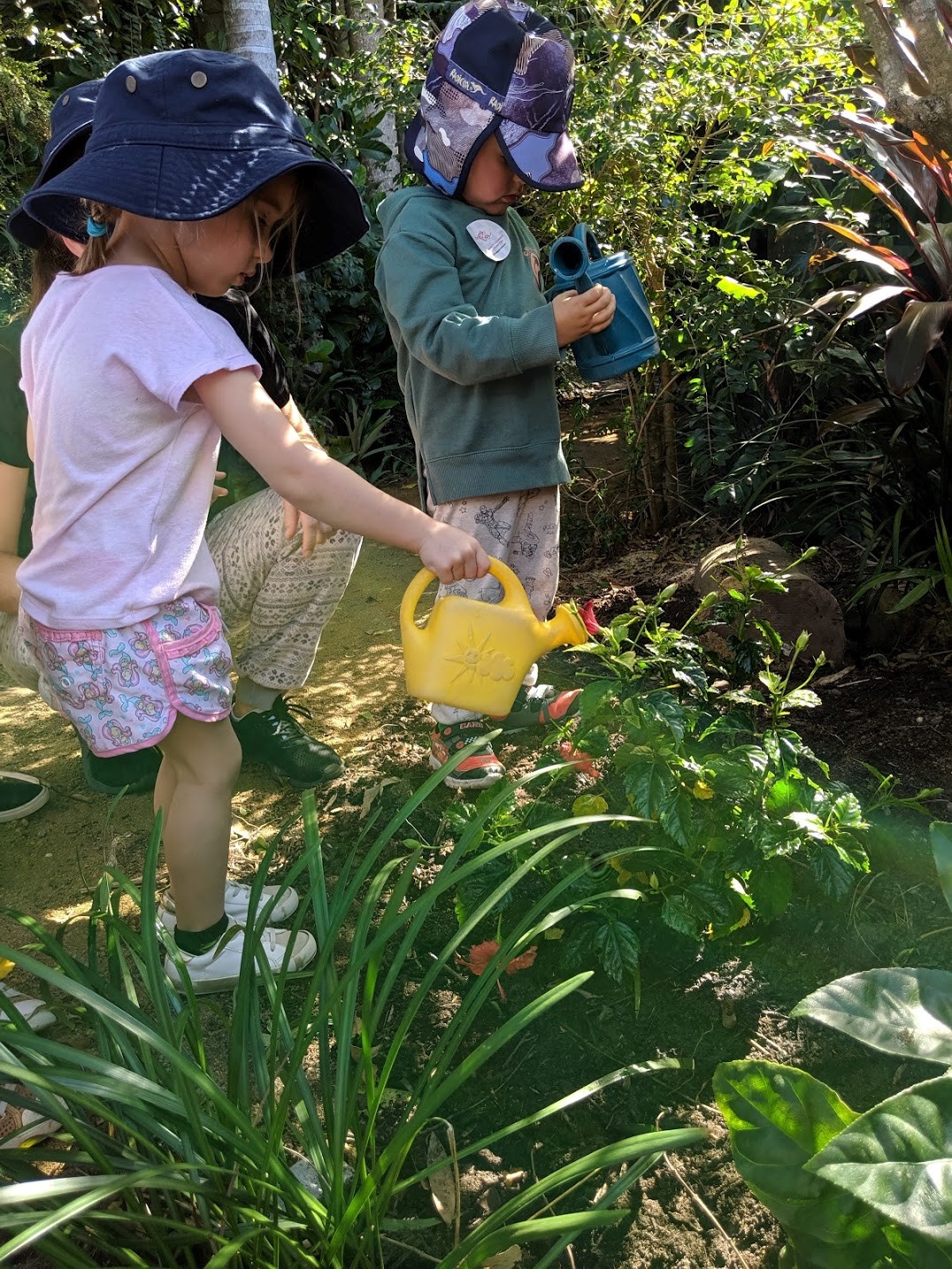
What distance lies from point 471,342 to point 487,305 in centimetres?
23

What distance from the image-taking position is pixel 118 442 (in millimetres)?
1597

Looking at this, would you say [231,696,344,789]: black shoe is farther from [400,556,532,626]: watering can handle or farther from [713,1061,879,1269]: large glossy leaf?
[713,1061,879,1269]: large glossy leaf

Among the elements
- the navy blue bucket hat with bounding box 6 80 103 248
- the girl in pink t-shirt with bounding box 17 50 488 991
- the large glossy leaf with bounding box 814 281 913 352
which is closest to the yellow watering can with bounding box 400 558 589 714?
the girl in pink t-shirt with bounding box 17 50 488 991

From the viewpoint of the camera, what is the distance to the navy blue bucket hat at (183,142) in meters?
1.47

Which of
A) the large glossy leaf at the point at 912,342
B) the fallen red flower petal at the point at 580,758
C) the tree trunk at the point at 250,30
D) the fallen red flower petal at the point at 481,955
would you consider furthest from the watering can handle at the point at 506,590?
the tree trunk at the point at 250,30

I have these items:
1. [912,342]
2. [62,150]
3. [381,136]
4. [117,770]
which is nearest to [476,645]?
[117,770]

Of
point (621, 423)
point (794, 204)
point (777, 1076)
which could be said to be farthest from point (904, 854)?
point (794, 204)

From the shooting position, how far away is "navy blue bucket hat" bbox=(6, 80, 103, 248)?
180 centimetres

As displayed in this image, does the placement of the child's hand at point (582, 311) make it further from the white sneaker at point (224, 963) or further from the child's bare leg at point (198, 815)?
the white sneaker at point (224, 963)

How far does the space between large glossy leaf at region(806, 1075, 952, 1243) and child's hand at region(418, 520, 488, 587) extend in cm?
83

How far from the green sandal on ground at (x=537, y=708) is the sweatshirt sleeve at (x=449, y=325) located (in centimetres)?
72

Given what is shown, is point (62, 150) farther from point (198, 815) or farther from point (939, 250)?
point (939, 250)

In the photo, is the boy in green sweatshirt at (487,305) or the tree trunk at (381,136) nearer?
the boy in green sweatshirt at (487,305)

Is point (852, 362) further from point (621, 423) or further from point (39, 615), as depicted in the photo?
point (39, 615)
